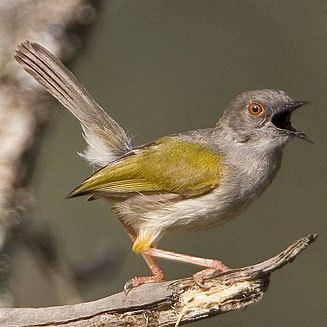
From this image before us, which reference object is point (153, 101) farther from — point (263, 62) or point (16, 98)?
point (16, 98)

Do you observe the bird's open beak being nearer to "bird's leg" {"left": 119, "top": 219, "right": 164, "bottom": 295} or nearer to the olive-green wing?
the olive-green wing

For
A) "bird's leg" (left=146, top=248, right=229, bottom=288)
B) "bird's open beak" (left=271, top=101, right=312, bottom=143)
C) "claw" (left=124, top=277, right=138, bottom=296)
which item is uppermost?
"bird's open beak" (left=271, top=101, right=312, bottom=143)

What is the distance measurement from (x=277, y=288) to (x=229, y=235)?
2.55 feet

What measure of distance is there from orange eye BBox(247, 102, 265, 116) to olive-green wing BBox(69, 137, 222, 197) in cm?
32

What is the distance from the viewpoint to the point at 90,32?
6.66 m

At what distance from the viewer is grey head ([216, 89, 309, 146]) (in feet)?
19.8

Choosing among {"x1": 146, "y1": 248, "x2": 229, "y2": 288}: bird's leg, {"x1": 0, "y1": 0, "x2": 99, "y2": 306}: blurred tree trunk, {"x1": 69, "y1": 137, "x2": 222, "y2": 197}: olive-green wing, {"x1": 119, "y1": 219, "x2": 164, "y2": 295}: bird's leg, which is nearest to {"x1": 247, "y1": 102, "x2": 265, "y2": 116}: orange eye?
{"x1": 69, "y1": 137, "x2": 222, "y2": 197}: olive-green wing

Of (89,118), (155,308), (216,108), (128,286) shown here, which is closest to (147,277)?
(128,286)

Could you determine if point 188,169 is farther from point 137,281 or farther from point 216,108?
point 216,108

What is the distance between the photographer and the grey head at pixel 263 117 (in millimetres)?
6043

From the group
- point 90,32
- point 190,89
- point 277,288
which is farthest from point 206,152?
point 190,89

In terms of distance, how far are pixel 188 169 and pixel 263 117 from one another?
1.72 feet

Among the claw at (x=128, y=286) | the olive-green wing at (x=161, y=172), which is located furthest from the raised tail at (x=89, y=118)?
the claw at (x=128, y=286)

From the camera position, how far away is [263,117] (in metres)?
6.13
